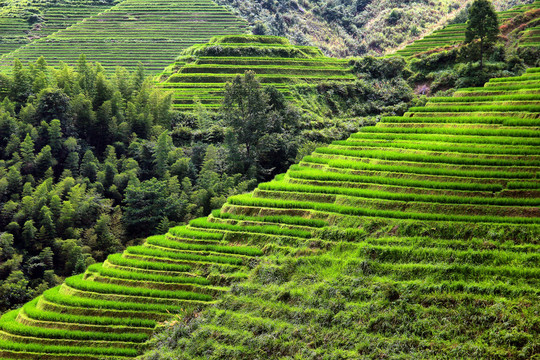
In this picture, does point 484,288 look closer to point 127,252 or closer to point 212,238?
point 212,238

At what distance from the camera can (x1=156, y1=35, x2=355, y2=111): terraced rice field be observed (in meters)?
49.4

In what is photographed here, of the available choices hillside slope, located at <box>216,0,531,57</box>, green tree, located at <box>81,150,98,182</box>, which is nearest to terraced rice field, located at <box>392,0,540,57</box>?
hillside slope, located at <box>216,0,531,57</box>

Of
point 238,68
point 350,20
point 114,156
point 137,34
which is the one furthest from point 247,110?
point 350,20

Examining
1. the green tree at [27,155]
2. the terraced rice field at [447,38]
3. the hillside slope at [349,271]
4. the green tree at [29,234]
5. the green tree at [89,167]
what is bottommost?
the green tree at [29,234]

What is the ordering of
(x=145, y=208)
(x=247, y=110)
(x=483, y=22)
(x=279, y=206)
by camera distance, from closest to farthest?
1. (x=279, y=206)
2. (x=145, y=208)
3. (x=247, y=110)
4. (x=483, y=22)

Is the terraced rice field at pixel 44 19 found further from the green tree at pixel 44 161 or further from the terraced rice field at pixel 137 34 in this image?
the green tree at pixel 44 161

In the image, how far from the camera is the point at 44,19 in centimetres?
7512

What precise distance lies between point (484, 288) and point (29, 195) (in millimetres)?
29862

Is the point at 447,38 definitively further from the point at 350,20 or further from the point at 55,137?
the point at 55,137

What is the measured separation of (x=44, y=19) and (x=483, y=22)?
58.9m

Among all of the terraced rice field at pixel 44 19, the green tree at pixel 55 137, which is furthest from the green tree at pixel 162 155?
the terraced rice field at pixel 44 19

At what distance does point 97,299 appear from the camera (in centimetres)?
2128

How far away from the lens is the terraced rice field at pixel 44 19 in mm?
69750

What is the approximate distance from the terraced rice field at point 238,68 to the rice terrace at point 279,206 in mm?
239
